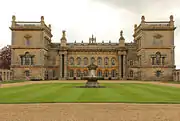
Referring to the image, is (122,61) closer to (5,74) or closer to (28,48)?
(28,48)

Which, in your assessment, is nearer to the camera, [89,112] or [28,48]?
[89,112]

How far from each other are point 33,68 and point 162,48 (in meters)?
26.2

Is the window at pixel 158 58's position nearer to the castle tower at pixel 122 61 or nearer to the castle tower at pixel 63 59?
the castle tower at pixel 122 61

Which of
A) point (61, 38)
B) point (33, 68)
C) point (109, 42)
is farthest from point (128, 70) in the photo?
point (33, 68)

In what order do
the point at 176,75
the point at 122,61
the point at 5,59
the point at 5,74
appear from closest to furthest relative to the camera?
1. the point at 5,74
2. the point at 176,75
3. the point at 122,61
4. the point at 5,59

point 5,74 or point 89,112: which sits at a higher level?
point 5,74

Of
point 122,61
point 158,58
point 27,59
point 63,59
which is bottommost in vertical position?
point 122,61

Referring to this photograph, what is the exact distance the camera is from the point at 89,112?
13.5 meters

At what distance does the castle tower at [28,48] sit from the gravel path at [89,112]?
1880 inches

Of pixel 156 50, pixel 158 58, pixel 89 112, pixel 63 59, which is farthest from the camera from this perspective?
pixel 63 59

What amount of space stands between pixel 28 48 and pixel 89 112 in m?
51.6

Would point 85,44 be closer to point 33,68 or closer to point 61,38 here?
point 61,38

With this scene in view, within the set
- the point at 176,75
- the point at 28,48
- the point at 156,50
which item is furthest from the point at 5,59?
the point at 176,75

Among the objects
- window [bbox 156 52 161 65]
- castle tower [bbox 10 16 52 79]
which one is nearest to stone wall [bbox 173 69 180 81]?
window [bbox 156 52 161 65]
